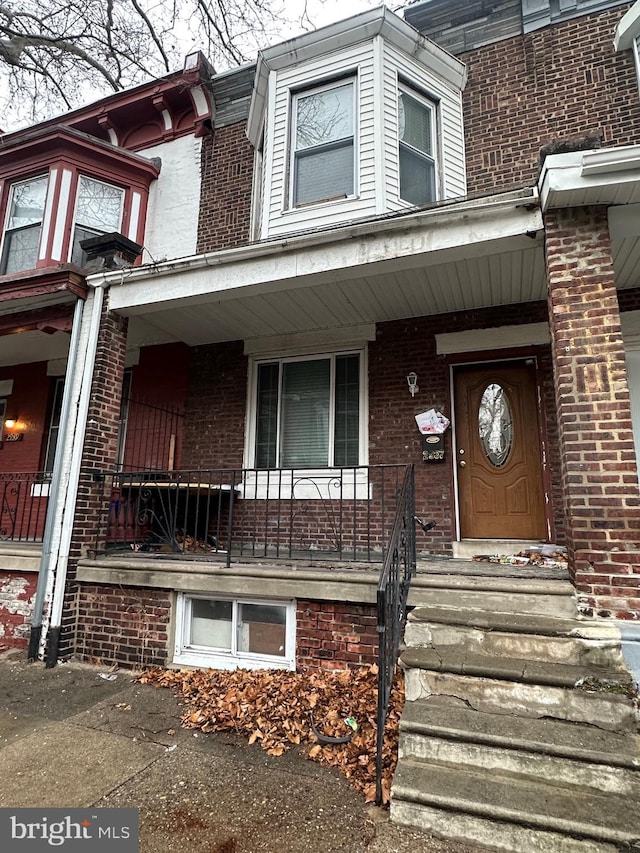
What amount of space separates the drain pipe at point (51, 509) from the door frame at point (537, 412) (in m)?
4.22

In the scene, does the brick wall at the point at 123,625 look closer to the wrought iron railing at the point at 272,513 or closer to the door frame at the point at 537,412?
the wrought iron railing at the point at 272,513

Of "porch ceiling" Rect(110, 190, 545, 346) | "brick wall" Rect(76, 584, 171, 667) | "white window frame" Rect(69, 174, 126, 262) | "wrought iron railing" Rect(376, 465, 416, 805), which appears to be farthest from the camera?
"white window frame" Rect(69, 174, 126, 262)

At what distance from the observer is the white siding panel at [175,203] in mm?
7512

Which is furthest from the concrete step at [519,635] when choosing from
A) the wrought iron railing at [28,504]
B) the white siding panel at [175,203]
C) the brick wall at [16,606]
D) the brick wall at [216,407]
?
the white siding panel at [175,203]

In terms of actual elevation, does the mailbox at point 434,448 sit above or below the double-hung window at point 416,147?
below

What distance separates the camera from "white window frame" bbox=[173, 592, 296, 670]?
13.8 feet

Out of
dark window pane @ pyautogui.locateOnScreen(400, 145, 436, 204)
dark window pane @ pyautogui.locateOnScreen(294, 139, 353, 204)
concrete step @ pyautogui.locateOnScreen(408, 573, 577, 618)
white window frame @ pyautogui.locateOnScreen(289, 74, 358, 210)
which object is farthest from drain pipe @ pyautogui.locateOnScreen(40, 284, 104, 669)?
dark window pane @ pyautogui.locateOnScreen(400, 145, 436, 204)

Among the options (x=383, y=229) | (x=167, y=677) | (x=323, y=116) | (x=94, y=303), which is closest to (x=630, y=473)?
(x=383, y=229)

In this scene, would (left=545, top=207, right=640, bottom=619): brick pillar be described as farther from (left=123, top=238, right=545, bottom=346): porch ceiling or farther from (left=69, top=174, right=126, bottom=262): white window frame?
(left=69, top=174, right=126, bottom=262): white window frame

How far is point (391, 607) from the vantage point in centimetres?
305

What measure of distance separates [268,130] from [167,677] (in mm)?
6627

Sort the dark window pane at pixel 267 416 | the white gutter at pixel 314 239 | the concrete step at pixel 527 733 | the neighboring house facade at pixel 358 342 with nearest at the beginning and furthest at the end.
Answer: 1. the concrete step at pixel 527 733
2. the neighboring house facade at pixel 358 342
3. the white gutter at pixel 314 239
4. the dark window pane at pixel 267 416

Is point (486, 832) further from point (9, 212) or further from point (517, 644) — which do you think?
point (9, 212)

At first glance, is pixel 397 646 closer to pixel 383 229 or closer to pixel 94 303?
pixel 383 229
